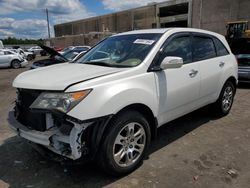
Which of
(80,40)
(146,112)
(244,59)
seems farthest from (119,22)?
(146,112)

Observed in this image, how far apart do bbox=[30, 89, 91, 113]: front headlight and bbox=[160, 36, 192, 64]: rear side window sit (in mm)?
1499

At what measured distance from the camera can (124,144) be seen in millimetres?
3090

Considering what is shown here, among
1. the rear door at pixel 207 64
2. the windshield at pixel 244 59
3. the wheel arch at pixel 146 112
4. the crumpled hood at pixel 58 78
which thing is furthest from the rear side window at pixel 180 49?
the windshield at pixel 244 59

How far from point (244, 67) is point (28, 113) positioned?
7.66 m

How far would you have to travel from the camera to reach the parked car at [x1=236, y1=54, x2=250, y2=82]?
8391 mm

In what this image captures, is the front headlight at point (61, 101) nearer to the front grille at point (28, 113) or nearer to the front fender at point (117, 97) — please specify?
the front fender at point (117, 97)

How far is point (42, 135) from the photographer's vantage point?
2.77 metres

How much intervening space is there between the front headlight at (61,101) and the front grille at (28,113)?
0.54 feet

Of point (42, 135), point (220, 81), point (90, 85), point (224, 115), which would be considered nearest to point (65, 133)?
point (42, 135)

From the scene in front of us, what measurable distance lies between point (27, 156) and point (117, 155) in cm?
155

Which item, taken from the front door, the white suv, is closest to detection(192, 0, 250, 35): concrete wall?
the front door

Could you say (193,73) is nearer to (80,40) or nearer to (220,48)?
(220,48)

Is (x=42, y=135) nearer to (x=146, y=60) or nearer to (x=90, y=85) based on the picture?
(x=90, y=85)

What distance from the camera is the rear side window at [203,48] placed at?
14.1ft
